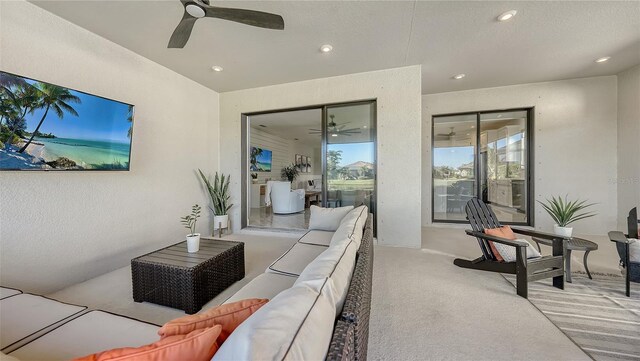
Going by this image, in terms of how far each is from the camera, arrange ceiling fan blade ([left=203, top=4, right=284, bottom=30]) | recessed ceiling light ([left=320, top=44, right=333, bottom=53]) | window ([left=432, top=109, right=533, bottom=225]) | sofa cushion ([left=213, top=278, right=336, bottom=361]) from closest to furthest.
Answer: sofa cushion ([left=213, top=278, right=336, bottom=361]), ceiling fan blade ([left=203, top=4, right=284, bottom=30]), recessed ceiling light ([left=320, top=44, right=333, bottom=53]), window ([left=432, top=109, right=533, bottom=225])

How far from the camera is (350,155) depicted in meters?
4.08

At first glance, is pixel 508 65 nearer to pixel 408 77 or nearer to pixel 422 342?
pixel 408 77

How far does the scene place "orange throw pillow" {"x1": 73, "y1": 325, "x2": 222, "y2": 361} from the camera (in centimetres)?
58

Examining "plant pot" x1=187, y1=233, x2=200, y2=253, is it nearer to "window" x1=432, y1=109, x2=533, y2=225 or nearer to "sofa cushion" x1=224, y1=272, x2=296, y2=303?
"sofa cushion" x1=224, y1=272, x2=296, y2=303

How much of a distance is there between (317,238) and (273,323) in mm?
1952

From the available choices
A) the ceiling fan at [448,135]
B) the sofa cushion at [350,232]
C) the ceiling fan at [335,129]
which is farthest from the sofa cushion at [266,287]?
the ceiling fan at [448,135]

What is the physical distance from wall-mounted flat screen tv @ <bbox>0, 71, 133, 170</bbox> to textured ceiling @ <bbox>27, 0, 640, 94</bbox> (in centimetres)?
89

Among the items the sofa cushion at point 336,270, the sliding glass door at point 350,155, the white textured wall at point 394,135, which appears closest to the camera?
the sofa cushion at point 336,270

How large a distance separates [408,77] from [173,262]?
3.84 m

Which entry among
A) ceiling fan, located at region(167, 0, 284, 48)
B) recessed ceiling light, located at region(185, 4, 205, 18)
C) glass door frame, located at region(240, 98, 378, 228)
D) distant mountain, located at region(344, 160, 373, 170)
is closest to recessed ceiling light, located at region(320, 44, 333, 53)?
glass door frame, located at region(240, 98, 378, 228)

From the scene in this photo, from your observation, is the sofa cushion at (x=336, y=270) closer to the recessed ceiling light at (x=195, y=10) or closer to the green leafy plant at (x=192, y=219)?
the green leafy plant at (x=192, y=219)

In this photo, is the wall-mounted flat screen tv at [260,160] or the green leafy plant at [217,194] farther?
the wall-mounted flat screen tv at [260,160]

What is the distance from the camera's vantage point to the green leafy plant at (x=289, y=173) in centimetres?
882

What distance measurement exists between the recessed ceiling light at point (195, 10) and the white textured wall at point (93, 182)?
169cm
